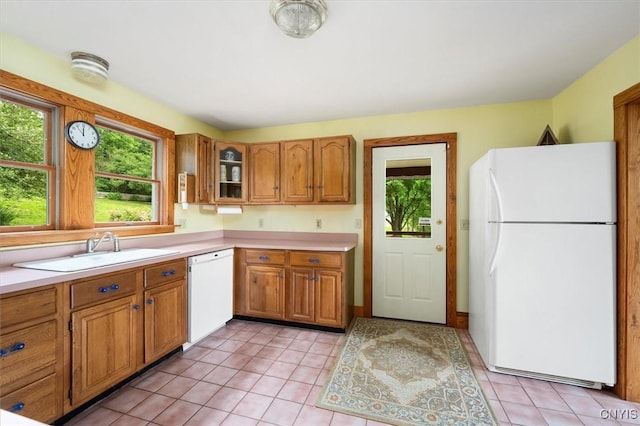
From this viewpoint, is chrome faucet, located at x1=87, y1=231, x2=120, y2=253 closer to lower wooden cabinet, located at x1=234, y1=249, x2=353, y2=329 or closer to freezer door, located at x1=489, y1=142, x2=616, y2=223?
lower wooden cabinet, located at x1=234, y1=249, x2=353, y2=329

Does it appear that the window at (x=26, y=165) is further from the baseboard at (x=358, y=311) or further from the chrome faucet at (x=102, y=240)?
the baseboard at (x=358, y=311)

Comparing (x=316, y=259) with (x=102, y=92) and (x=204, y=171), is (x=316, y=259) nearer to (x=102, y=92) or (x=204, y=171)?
(x=204, y=171)

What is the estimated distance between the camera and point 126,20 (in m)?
1.62

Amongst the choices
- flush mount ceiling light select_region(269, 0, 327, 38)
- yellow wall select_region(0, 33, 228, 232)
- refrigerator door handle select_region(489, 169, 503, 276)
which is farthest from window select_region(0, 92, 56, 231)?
refrigerator door handle select_region(489, 169, 503, 276)

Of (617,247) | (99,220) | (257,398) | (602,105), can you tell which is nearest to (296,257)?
(257,398)

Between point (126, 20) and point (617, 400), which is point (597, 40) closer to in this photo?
point (617, 400)

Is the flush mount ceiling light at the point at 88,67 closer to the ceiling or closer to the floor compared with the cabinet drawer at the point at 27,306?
closer to the ceiling

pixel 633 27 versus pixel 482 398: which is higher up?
pixel 633 27

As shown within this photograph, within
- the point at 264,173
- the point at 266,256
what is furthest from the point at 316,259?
the point at 264,173

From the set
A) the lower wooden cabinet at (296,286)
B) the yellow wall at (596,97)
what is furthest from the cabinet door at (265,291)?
the yellow wall at (596,97)

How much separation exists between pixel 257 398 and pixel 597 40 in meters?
3.21

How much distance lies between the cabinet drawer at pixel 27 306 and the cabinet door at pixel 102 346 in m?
0.16

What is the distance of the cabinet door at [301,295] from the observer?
9.36 feet

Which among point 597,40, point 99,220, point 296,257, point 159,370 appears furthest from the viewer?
point 296,257
